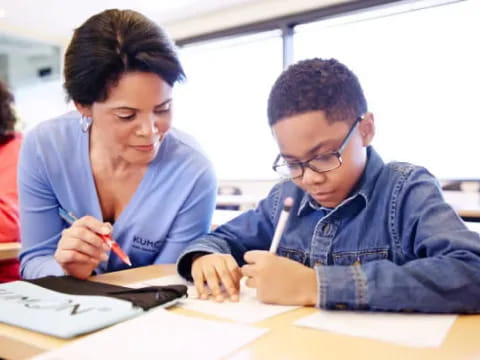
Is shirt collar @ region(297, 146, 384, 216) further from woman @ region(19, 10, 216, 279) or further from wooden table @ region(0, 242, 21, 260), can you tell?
wooden table @ region(0, 242, 21, 260)

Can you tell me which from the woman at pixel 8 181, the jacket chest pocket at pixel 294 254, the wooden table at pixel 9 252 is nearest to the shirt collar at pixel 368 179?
the jacket chest pocket at pixel 294 254

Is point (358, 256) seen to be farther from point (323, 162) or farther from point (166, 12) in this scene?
point (166, 12)

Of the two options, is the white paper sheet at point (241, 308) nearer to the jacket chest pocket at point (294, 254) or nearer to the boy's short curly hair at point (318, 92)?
the jacket chest pocket at point (294, 254)

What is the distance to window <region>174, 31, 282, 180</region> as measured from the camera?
14.6 ft

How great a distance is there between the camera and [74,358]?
0.52 m

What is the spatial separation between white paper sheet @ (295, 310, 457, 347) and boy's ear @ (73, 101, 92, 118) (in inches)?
30.7

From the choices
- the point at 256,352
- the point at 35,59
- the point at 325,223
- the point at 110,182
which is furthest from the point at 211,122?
the point at 256,352

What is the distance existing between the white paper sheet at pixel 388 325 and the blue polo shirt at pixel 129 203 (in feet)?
1.92

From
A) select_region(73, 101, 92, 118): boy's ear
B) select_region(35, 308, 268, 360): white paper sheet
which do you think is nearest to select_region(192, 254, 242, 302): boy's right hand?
select_region(35, 308, 268, 360): white paper sheet

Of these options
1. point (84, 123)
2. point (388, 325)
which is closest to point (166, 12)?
point (84, 123)

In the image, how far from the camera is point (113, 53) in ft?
3.55

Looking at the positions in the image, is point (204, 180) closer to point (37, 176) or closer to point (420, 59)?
point (37, 176)

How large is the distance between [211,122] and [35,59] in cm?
218

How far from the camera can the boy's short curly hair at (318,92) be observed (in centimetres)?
97
